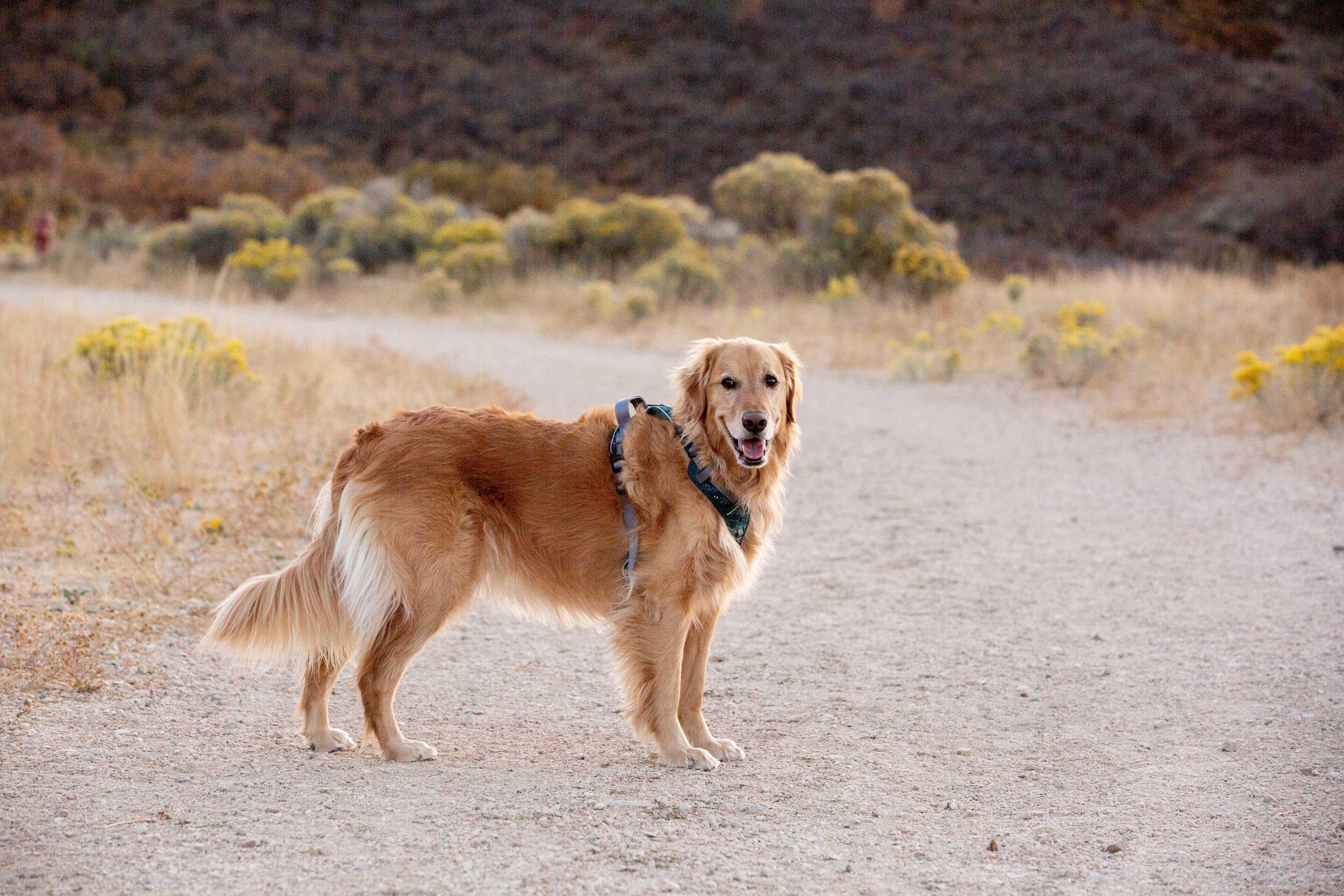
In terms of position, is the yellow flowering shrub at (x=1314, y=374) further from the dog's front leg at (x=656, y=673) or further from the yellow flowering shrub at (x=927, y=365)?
the dog's front leg at (x=656, y=673)

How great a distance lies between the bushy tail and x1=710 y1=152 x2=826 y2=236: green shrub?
1694 cm

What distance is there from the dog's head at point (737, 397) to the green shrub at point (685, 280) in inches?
531

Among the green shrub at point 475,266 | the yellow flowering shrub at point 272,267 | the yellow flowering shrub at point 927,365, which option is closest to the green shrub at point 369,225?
the yellow flowering shrub at point 272,267

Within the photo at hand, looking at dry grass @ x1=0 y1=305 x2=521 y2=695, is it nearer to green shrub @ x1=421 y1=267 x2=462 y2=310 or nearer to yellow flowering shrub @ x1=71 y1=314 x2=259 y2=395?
yellow flowering shrub @ x1=71 y1=314 x2=259 y2=395

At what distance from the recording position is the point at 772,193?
20.9m

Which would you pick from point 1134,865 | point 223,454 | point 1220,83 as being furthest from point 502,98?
point 1134,865

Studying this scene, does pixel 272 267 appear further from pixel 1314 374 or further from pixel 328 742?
pixel 328 742

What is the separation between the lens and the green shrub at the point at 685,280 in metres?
17.5

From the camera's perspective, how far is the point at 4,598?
196 inches

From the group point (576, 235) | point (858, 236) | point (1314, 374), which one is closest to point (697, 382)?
→ point (1314, 374)

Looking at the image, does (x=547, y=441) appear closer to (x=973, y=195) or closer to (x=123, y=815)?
(x=123, y=815)

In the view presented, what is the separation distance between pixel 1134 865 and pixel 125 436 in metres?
6.55

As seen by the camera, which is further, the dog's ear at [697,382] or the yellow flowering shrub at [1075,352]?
the yellow flowering shrub at [1075,352]

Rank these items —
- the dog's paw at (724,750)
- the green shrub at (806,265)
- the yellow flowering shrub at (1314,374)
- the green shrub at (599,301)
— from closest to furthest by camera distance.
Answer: the dog's paw at (724,750), the yellow flowering shrub at (1314,374), the green shrub at (599,301), the green shrub at (806,265)
